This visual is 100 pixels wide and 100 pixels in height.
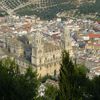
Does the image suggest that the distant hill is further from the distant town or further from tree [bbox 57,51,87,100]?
tree [bbox 57,51,87,100]

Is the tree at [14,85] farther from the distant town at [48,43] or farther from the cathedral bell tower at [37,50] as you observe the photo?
the cathedral bell tower at [37,50]

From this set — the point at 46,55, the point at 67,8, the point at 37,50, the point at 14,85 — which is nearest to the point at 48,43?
the point at 46,55

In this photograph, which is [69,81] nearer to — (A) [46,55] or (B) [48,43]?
(A) [46,55]

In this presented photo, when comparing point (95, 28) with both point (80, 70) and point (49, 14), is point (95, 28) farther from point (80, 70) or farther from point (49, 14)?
point (80, 70)

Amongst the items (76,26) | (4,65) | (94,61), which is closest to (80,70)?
(4,65)

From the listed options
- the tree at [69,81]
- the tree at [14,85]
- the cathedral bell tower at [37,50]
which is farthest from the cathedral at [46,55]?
the tree at [69,81]

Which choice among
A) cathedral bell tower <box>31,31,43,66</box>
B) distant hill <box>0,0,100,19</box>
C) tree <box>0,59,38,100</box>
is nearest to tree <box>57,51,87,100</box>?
tree <box>0,59,38,100</box>
